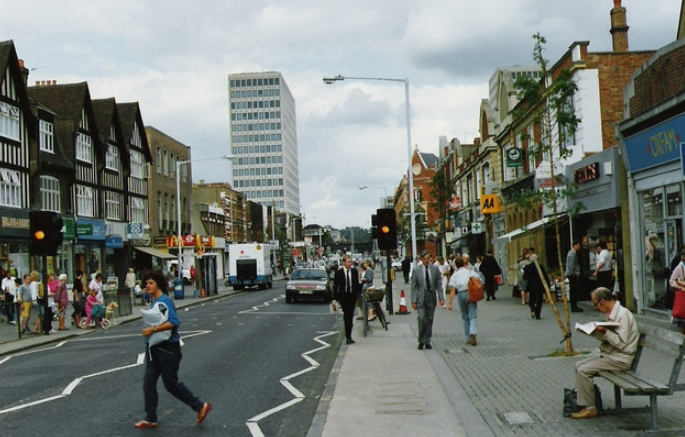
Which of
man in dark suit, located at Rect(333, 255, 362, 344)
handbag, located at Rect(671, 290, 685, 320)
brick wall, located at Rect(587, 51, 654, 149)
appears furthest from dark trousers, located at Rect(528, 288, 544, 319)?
brick wall, located at Rect(587, 51, 654, 149)

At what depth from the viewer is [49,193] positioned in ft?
132

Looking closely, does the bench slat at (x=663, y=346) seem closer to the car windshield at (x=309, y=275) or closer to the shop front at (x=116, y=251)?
the car windshield at (x=309, y=275)

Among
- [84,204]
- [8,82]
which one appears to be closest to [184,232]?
[84,204]

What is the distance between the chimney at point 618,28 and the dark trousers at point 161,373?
24.1m

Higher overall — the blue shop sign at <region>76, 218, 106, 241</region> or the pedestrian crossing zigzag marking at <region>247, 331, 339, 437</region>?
the blue shop sign at <region>76, 218, 106, 241</region>

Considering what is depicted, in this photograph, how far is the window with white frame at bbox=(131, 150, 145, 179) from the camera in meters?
53.4

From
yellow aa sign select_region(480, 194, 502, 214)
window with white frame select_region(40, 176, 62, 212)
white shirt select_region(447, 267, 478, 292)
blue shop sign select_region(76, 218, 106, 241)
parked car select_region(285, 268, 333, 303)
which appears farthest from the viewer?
blue shop sign select_region(76, 218, 106, 241)

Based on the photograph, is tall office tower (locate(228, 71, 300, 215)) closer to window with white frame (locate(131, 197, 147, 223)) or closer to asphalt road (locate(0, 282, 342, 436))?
window with white frame (locate(131, 197, 147, 223))

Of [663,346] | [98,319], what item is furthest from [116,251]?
[663,346]

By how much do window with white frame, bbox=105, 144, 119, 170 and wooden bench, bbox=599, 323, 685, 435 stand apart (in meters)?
44.4

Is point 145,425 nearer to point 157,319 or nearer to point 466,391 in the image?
point 157,319

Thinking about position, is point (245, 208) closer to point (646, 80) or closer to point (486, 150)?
point (486, 150)

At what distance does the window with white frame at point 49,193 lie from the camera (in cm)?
3919

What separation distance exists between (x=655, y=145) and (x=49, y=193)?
3158 cm
